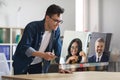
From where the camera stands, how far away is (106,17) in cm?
538

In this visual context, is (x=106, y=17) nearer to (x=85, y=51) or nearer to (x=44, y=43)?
(x=85, y=51)

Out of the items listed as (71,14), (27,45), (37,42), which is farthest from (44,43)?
(71,14)

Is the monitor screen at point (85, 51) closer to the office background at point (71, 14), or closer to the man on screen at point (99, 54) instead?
the man on screen at point (99, 54)

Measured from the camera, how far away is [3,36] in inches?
183

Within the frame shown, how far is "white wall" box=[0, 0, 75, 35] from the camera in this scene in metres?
4.82

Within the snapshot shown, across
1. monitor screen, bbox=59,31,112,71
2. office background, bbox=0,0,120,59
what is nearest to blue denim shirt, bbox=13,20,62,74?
monitor screen, bbox=59,31,112,71

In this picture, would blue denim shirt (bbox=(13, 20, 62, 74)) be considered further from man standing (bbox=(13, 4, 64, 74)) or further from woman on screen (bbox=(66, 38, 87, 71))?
woman on screen (bbox=(66, 38, 87, 71))

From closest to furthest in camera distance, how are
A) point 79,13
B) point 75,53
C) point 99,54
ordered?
point 75,53 → point 99,54 → point 79,13

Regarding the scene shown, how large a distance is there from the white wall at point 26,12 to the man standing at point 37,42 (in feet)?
7.50

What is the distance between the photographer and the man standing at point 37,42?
99.1 inches

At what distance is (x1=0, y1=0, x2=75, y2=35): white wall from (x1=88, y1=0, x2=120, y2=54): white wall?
424mm

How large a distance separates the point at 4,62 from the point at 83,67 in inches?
92.7

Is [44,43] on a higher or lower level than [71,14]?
lower

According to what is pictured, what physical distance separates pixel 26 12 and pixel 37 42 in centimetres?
254
